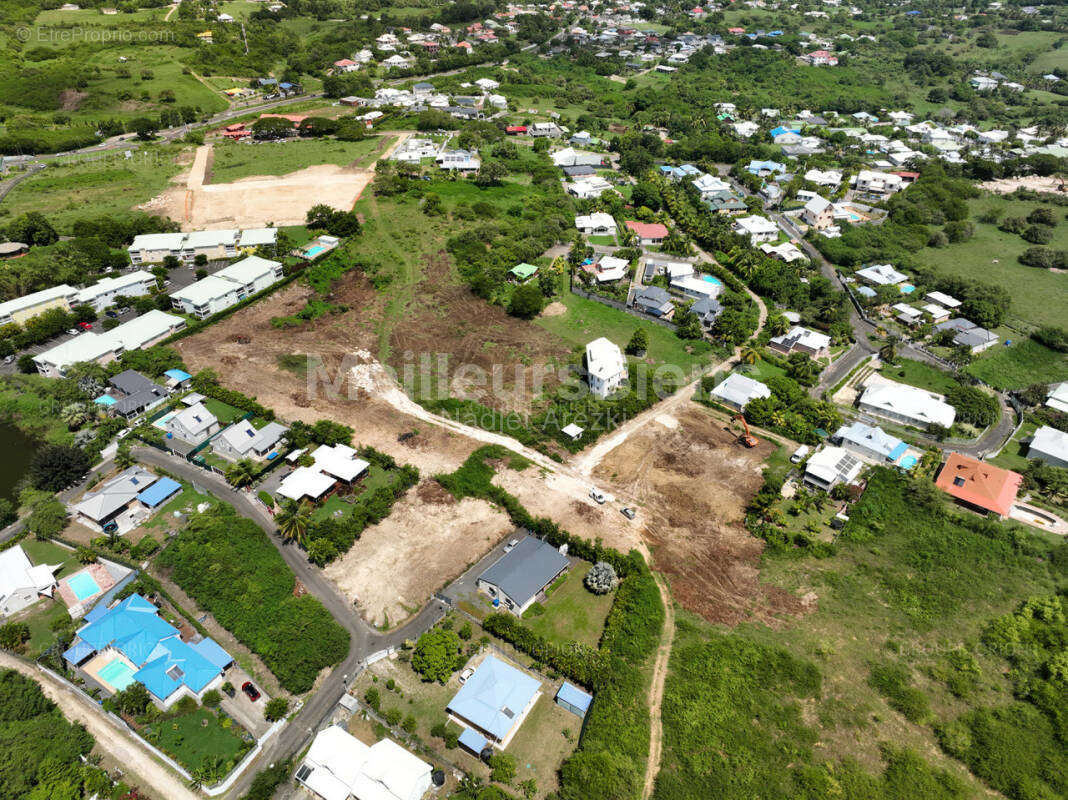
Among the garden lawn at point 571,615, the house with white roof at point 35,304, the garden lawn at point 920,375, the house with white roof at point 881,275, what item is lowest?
the garden lawn at point 571,615

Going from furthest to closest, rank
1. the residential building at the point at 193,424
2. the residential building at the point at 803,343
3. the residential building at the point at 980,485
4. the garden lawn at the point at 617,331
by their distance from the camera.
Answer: the residential building at the point at 803,343
the garden lawn at the point at 617,331
the residential building at the point at 193,424
the residential building at the point at 980,485

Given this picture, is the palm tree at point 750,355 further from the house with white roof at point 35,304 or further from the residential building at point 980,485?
the house with white roof at point 35,304

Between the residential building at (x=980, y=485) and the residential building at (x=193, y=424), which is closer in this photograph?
the residential building at (x=980, y=485)

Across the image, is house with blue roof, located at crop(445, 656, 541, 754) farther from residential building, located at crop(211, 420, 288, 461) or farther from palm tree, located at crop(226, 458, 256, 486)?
residential building, located at crop(211, 420, 288, 461)

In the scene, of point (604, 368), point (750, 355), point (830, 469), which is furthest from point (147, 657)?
point (750, 355)

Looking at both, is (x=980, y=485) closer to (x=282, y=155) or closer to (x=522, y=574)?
(x=522, y=574)

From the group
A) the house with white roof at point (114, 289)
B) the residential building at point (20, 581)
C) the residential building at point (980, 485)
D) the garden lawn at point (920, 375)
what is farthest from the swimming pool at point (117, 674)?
the garden lawn at point (920, 375)

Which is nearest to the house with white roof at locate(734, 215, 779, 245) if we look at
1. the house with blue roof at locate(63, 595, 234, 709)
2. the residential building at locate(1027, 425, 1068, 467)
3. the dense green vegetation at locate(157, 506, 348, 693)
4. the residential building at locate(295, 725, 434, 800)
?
the residential building at locate(1027, 425, 1068, 467)
